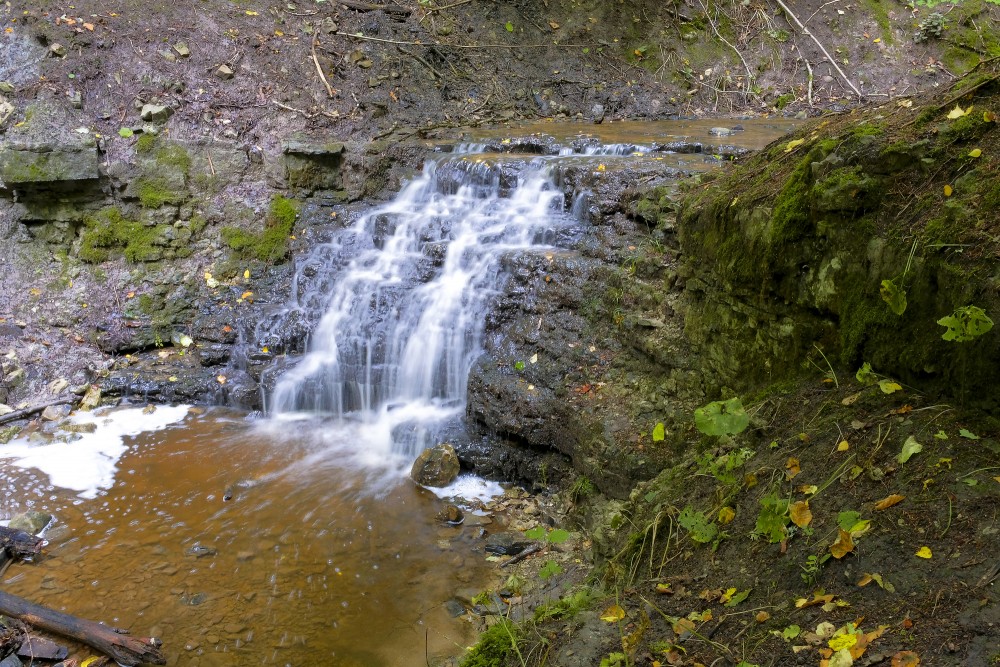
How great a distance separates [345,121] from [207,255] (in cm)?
296

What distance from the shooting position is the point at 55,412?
6.34m

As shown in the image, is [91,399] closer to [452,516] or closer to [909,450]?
[452,516]

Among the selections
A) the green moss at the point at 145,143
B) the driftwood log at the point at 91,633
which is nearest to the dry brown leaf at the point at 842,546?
the driftwood log at the point at 91,633

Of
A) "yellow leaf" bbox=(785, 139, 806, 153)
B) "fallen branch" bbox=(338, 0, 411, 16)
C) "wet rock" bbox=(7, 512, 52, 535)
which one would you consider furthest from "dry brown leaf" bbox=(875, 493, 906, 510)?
"fallen branch" bbox=(338, 0, 411, 16)

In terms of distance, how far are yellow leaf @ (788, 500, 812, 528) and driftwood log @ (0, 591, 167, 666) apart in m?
3.41

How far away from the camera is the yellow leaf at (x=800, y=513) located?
8.00ft

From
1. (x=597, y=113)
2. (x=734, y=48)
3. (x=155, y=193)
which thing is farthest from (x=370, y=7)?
(x=734, y=48)

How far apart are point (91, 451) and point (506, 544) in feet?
13.0

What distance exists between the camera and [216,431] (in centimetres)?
625

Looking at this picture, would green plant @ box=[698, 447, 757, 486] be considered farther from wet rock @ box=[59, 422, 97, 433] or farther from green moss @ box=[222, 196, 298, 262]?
green moss @ box=[222, 196, 298, 262]

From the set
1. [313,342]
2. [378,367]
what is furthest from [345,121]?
[378,367]

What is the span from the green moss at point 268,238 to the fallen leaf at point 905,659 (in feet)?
24.5

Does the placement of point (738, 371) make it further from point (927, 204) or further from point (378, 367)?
point (378, 367)

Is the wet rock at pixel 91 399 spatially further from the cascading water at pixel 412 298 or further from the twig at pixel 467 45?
the twig at pixel 467 45
